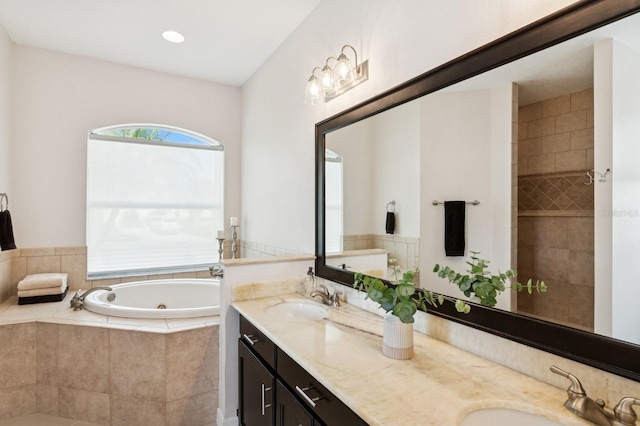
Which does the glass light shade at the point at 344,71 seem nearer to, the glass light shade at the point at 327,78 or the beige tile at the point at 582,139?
the glass light shade at the point at 327,78

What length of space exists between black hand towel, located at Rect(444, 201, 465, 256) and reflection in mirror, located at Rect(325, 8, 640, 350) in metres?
0.02

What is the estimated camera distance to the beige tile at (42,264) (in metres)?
3.00

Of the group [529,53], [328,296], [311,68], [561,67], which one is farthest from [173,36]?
[561,67]

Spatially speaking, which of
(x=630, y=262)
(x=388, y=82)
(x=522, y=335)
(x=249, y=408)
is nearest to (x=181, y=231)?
(x=249, y=408)

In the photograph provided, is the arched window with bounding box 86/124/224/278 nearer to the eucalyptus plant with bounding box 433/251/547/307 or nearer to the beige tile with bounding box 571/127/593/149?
the eucalyptus plant with bounding box 433/251/547/307

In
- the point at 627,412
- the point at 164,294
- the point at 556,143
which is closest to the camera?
the point at 627,412

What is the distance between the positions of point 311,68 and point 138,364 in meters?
2.23

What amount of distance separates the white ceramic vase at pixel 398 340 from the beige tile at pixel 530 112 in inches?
31.6

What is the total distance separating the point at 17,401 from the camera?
7.38ft

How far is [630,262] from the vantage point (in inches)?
34.9

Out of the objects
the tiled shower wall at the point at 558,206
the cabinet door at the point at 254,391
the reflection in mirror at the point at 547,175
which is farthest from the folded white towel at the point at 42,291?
the tiled shower wall at the point at 558,206

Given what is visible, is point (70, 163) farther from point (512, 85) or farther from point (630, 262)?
point (630, 262)

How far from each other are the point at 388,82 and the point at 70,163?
2.98m

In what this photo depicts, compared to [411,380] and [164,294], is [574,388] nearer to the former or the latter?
[411,380]
